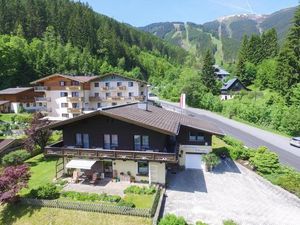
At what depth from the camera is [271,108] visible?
5569 centimetres

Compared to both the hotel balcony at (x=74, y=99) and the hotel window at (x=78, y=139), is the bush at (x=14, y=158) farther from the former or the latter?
the hotel balcony at (x=74, y=99)

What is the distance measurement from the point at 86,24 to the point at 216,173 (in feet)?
387

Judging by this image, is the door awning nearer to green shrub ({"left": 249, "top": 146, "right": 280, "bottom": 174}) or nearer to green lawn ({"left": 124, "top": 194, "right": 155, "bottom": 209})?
green lawn ({"left": 124, "top": 194, "right": 155, "bottom": 209})

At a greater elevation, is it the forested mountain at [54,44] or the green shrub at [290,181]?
the forested mountain at [54,44]

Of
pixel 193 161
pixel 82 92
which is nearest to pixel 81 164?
pixel 193 161

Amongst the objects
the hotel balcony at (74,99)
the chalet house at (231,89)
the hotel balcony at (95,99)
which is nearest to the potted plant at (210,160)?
the hotel balcony at (74,99)

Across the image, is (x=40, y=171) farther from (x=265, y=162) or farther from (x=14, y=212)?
(x=265, y=162)

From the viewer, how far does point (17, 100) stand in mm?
69438

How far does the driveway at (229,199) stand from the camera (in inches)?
883

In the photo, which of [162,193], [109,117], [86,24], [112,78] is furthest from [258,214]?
[86,24]

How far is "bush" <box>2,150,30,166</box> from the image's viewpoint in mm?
33531

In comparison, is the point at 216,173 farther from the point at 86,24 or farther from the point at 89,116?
the point at 86,24

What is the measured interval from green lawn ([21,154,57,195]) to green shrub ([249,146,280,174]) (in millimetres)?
21976

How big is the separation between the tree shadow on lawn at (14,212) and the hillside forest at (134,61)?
134 ft
